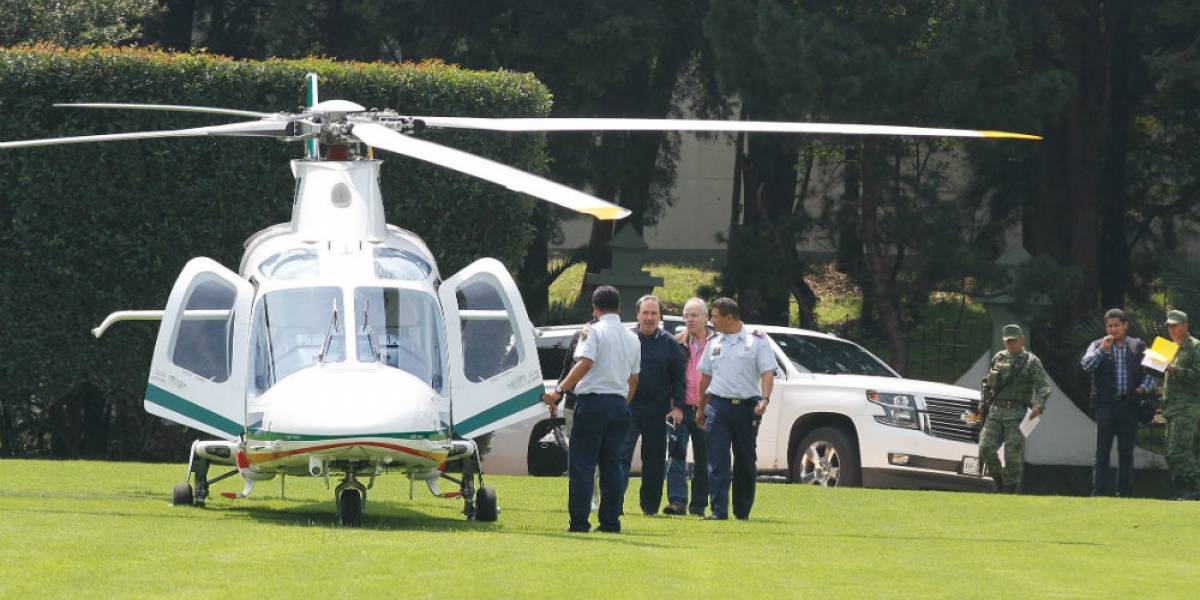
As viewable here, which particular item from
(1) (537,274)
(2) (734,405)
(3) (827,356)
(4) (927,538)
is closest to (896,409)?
(3) (827,356)

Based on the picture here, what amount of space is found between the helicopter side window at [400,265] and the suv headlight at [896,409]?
20.9 feet

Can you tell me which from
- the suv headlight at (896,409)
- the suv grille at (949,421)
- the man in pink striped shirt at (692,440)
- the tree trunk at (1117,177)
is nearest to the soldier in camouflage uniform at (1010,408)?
the suv grille at (949,421)

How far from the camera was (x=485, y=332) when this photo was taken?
1378 centimetres

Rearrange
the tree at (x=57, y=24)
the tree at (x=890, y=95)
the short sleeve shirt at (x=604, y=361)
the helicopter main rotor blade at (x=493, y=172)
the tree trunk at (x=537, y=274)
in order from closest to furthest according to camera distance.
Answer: the helicopter main rotor blade at (x=493, y=172)
the short sleeve shirt at (x=604, y=361)
the tree at (x=57, y=24)
the tree at (x=890, y=95)
the tree trunk at (x=537, y=274)

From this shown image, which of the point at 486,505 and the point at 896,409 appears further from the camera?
the point at 896,409

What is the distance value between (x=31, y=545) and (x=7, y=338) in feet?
34.2

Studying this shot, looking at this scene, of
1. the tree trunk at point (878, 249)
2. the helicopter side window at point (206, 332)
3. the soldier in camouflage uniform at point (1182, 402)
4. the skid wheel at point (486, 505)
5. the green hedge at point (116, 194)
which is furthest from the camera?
the tree trunk at point (878, 249)

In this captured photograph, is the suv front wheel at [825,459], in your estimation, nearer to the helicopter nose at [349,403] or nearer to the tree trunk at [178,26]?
the helicopter nose at [349,403]

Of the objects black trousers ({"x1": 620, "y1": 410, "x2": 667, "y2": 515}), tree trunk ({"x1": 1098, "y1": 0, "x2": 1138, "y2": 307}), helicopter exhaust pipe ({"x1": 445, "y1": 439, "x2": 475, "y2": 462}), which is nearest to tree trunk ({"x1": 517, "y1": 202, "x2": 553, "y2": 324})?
tree trunk ({"x1": 1098, "y1": 0, "x2": 1138, "y2": 307})

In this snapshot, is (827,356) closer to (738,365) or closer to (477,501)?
(738,365)

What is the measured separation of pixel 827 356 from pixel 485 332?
22.3 ft

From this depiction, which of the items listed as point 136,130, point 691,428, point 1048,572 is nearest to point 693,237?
point 136,130

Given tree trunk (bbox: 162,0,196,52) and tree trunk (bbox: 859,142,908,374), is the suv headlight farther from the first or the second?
tree trunk (bbox: 162,0,196,52)

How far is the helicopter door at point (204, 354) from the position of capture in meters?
13.2
